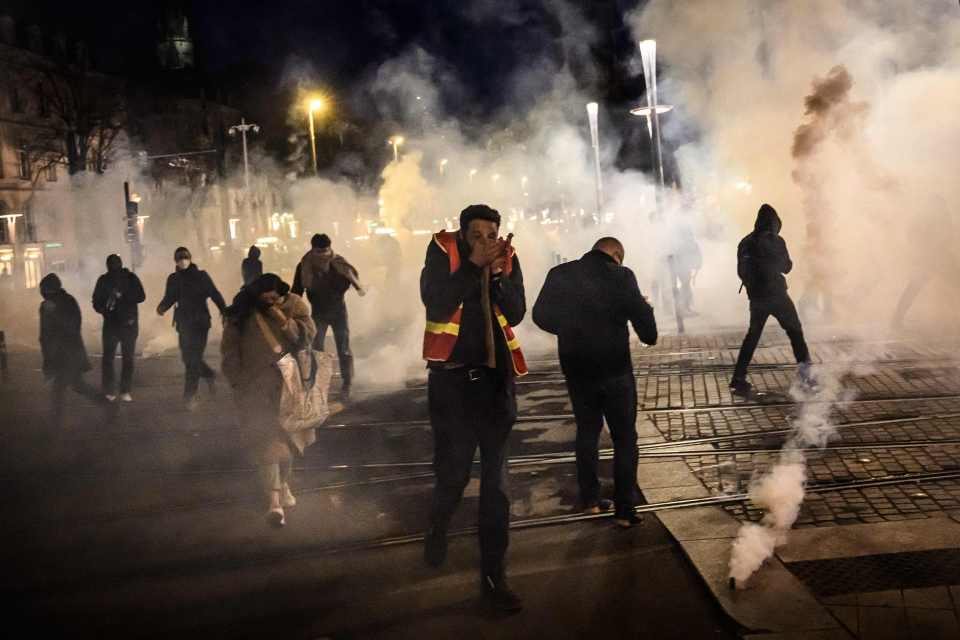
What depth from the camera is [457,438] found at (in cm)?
453

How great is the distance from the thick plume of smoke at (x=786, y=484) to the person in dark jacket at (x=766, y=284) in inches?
19.4

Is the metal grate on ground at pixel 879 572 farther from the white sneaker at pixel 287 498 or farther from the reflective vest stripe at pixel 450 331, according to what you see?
the white sneaker at pixel 287 498

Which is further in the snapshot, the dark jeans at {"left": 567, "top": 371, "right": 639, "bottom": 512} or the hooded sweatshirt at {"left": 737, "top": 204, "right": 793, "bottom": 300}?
the hooded sweatshirt at {"left": 737, "top": 204, "right": 793, "bottom": 300}

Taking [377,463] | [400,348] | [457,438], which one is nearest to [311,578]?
[457,438]

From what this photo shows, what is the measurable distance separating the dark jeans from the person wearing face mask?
185cm

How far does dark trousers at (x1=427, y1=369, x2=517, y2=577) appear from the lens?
173 inches

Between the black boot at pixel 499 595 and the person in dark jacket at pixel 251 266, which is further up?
the person in dark jacket at pixel 251 266

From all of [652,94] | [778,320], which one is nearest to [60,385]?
[778,320]

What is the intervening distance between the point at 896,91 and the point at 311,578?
59.9 feet

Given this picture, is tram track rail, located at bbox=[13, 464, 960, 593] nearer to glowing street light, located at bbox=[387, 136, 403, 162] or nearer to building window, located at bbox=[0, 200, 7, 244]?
glowing street light, located at bbox=[387, 136, 403, 162]

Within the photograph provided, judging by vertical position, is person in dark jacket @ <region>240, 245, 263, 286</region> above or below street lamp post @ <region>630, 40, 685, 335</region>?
below

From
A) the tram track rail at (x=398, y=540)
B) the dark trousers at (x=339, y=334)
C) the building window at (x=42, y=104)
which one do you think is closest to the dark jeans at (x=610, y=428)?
the tram track rail at (x=398, y=540)

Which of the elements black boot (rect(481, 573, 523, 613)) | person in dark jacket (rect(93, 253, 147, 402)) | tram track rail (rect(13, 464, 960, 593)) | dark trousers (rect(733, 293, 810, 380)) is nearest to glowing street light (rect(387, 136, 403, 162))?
person in dark jacket (rect(93, 253, 147, 402))

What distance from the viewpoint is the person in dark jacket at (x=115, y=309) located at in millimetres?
10531
